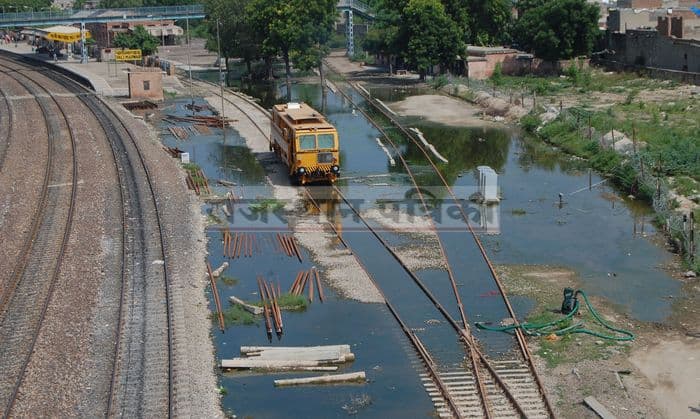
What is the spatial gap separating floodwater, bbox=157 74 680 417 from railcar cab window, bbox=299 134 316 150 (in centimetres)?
196

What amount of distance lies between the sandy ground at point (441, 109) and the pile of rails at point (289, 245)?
22.2 m

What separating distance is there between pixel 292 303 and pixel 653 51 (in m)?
45.5

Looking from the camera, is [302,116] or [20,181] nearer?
[20,181]

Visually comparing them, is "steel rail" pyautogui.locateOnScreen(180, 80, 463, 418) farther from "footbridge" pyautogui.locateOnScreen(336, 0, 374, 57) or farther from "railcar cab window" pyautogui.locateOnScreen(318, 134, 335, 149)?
"footbridge" pyautogui.locateOnScreen(336, 0, 374, 57)

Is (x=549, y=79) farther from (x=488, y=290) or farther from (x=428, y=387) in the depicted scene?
(x=428, y=387)

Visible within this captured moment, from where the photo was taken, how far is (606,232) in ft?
88.3

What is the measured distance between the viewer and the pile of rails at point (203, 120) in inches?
1859

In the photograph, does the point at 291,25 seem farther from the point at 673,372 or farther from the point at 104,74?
the point at 673,372

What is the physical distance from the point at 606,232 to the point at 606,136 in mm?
11874

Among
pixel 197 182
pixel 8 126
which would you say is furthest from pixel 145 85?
pixel 197 182

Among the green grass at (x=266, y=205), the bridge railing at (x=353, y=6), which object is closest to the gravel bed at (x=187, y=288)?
the green grass at (x=266, y=205)

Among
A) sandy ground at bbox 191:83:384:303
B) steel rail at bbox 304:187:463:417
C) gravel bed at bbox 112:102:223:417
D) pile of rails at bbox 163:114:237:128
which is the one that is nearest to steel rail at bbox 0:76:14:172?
gravel bed at bbox 112:102:223:417

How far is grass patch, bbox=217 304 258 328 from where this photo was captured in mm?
20094

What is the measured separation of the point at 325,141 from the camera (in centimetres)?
3103
